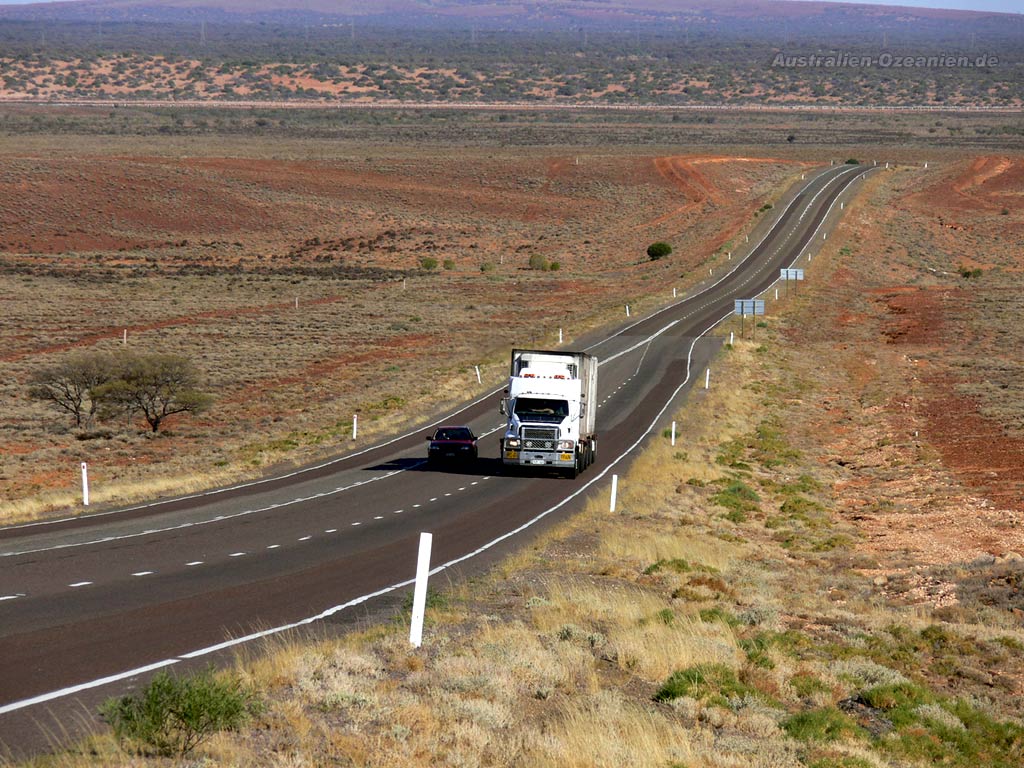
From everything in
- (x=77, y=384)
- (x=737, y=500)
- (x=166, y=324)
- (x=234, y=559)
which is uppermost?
(x=234, y=559)

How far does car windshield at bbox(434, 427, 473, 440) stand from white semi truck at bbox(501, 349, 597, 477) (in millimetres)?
1474

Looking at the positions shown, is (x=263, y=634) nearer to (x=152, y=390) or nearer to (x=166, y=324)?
(x=152, y=390)

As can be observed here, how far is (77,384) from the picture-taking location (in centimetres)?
4769

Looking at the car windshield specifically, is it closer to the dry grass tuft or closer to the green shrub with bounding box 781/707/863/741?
the green shrub with bounding box 781/707/863/741

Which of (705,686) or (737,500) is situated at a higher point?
(705,686)

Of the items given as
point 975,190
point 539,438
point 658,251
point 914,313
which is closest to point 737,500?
point 539,438

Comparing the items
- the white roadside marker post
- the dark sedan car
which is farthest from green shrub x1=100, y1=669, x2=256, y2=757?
the dark sedan car

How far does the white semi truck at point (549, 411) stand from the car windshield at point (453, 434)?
1474mm

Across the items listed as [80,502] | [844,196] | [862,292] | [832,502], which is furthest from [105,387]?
[844,196]

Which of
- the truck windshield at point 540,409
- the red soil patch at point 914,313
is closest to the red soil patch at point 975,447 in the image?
the truck windshield at point 540,409

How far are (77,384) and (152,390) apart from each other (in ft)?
9.52

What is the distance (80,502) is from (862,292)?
67970 mm

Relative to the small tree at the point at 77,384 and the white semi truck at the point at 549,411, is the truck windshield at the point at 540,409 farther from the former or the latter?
the small tree at the point at 77,384

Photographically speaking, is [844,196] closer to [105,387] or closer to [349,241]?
[349,241]
